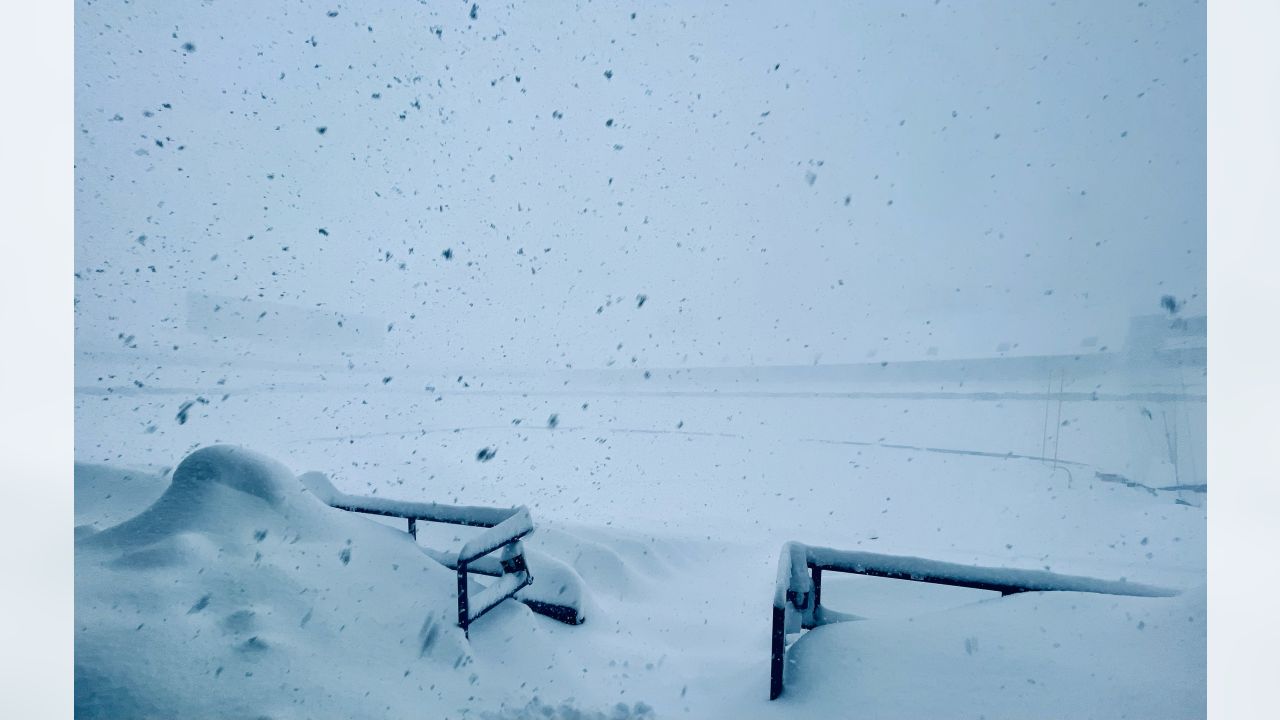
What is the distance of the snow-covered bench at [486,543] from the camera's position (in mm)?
1177

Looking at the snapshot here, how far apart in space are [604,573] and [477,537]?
0.88m

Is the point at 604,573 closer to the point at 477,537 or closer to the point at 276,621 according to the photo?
the point at 477,537

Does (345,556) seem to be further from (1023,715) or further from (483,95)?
(1023,715)

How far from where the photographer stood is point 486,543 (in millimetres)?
1141

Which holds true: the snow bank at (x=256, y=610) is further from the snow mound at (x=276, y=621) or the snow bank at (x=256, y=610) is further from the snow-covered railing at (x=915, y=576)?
the snow-covered railing at (x=915, y=576)

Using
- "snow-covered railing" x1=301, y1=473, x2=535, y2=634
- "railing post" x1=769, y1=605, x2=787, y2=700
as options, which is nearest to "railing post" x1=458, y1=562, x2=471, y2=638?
"snow-covered railing" x1=301, y1=473, x2=535, y2=634

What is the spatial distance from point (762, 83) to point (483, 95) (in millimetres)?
857

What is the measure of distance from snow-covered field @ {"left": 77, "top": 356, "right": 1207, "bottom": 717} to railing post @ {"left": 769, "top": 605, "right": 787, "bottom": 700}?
33 mm

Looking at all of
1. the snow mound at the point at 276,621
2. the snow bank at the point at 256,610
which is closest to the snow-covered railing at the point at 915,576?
the snow mound at the point at 276,621

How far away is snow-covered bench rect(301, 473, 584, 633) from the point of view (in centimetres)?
118

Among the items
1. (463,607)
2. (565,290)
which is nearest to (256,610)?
(463,607)

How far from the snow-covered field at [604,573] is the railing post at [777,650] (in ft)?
0.11

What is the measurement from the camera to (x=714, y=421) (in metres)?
4.21

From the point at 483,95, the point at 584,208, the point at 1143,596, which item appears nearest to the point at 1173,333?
the point at 1143,596
